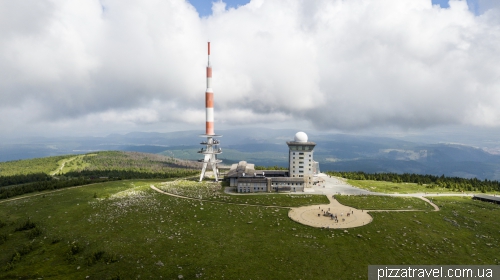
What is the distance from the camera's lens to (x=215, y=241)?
4862 centimetres

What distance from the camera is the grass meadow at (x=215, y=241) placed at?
40.0 m

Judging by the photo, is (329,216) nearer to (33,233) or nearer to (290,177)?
(290,177)

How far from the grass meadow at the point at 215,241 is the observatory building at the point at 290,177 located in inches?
524

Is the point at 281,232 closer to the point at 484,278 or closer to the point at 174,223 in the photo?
the point at 174,223

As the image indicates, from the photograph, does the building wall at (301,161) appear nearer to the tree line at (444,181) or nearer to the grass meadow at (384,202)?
the grass meadow at (384,202)

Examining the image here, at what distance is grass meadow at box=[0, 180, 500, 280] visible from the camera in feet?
131

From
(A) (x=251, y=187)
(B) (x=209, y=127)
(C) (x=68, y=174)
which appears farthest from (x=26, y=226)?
(C) (x=68, y=174)

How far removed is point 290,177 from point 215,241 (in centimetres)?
4403

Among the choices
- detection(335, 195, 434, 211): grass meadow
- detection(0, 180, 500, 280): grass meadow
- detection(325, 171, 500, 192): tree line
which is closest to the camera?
detection(0, 180, 500, 280): grass meadow

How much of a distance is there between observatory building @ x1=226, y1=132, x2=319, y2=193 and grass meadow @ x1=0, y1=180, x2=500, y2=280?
13.3 m

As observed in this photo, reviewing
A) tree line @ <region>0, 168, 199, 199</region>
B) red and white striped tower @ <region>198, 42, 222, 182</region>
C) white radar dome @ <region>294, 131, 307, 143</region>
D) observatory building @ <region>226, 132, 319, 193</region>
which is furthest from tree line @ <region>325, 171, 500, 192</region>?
tree line @ <region>0, 168, 199, 199</region>

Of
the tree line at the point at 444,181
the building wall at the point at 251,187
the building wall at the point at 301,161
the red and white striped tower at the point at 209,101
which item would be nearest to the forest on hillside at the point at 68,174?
the red and white striped tower at the point at 209,101

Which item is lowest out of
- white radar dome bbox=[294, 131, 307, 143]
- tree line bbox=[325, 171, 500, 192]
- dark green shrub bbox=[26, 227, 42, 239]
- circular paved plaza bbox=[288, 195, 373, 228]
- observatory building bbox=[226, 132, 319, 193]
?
dark green shrub bbox=[26, 227, 42, 239]

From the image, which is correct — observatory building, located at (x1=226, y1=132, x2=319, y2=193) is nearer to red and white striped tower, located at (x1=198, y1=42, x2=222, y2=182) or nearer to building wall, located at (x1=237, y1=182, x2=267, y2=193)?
building wall, located at (x1=237, y1=182, x2=267, y2=193)
